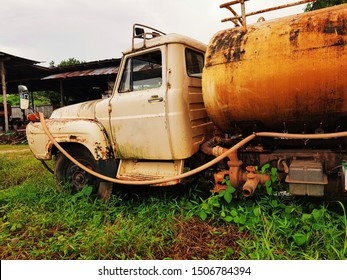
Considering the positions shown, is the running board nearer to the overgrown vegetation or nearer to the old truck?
the old truck

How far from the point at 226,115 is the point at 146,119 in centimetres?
111

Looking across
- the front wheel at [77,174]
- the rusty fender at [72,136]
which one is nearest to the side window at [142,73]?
the rusty fender at [72,136]

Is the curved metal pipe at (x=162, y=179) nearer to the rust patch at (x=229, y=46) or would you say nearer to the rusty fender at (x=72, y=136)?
the rusty fender at (x=72, y=136)

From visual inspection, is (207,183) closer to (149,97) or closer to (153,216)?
(153,216)

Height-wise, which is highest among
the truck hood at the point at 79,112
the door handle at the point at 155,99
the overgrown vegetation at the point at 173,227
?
the door handle at the point at 155,99

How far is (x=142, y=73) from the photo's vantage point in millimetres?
4176

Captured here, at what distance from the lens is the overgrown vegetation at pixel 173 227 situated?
2.96 metres

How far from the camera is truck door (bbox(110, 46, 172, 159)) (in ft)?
12.7

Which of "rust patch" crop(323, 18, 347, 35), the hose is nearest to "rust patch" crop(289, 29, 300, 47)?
"rust patch" crop(323, 18, 347, 35)

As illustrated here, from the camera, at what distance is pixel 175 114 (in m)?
3.75

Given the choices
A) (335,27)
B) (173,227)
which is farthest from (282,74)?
(173,227)

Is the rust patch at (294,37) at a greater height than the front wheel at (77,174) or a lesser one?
greater

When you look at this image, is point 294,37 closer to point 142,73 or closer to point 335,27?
point 335,27

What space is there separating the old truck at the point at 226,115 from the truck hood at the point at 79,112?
0.02 metres
